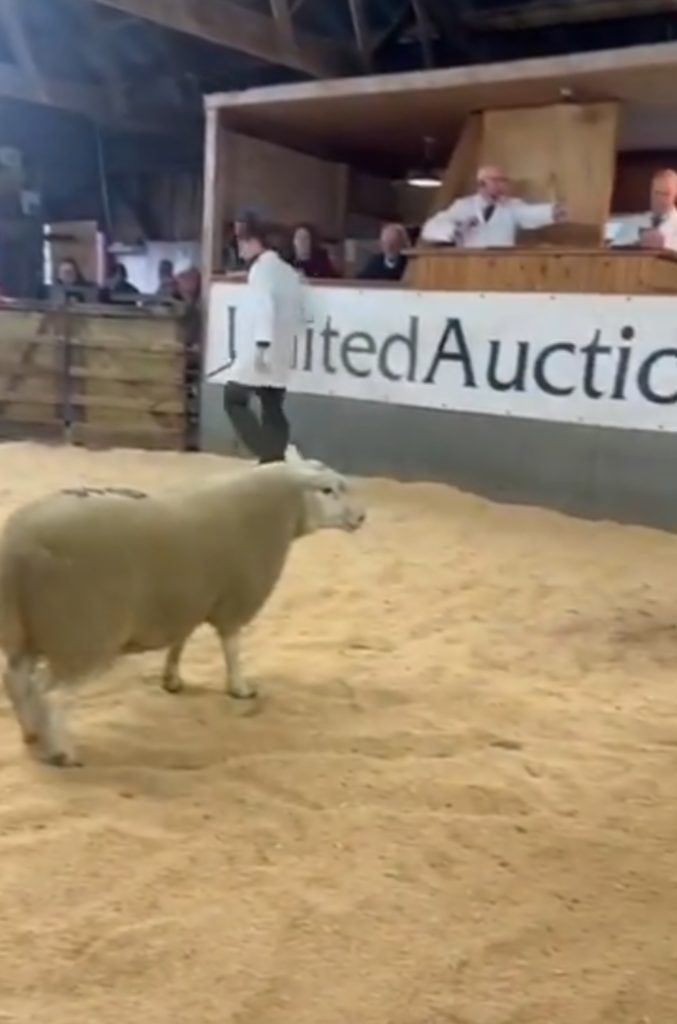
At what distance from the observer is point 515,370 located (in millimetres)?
6840

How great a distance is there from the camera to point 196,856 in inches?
89.4

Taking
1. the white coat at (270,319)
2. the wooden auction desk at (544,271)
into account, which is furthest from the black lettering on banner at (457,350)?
the white coat at (270,319)

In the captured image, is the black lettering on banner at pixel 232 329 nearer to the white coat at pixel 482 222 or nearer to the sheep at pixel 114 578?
the white coat at pixel 482 222

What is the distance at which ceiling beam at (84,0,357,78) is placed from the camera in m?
7.64

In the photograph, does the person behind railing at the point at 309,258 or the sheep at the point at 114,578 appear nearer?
the sheep at the point at 114,578

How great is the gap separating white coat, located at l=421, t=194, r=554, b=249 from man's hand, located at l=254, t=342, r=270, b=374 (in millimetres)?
1403

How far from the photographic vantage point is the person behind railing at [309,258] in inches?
321

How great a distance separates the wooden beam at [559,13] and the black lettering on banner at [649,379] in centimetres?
317

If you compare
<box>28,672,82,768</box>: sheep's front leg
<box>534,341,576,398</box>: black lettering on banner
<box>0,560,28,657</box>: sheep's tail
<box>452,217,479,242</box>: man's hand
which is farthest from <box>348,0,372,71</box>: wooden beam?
<box>28,672,82,768</box>: sheep's front leg

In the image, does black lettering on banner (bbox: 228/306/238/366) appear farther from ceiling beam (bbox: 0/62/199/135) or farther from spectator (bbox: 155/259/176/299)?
ceiling beam (bbox: 0/62/199/135)

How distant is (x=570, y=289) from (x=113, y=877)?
5289mm

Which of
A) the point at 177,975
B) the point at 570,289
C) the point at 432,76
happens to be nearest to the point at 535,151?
the point at 432,76

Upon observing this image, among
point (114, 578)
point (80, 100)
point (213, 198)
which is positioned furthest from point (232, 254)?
point (114, 578)

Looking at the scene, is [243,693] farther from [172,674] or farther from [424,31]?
[424,31]
